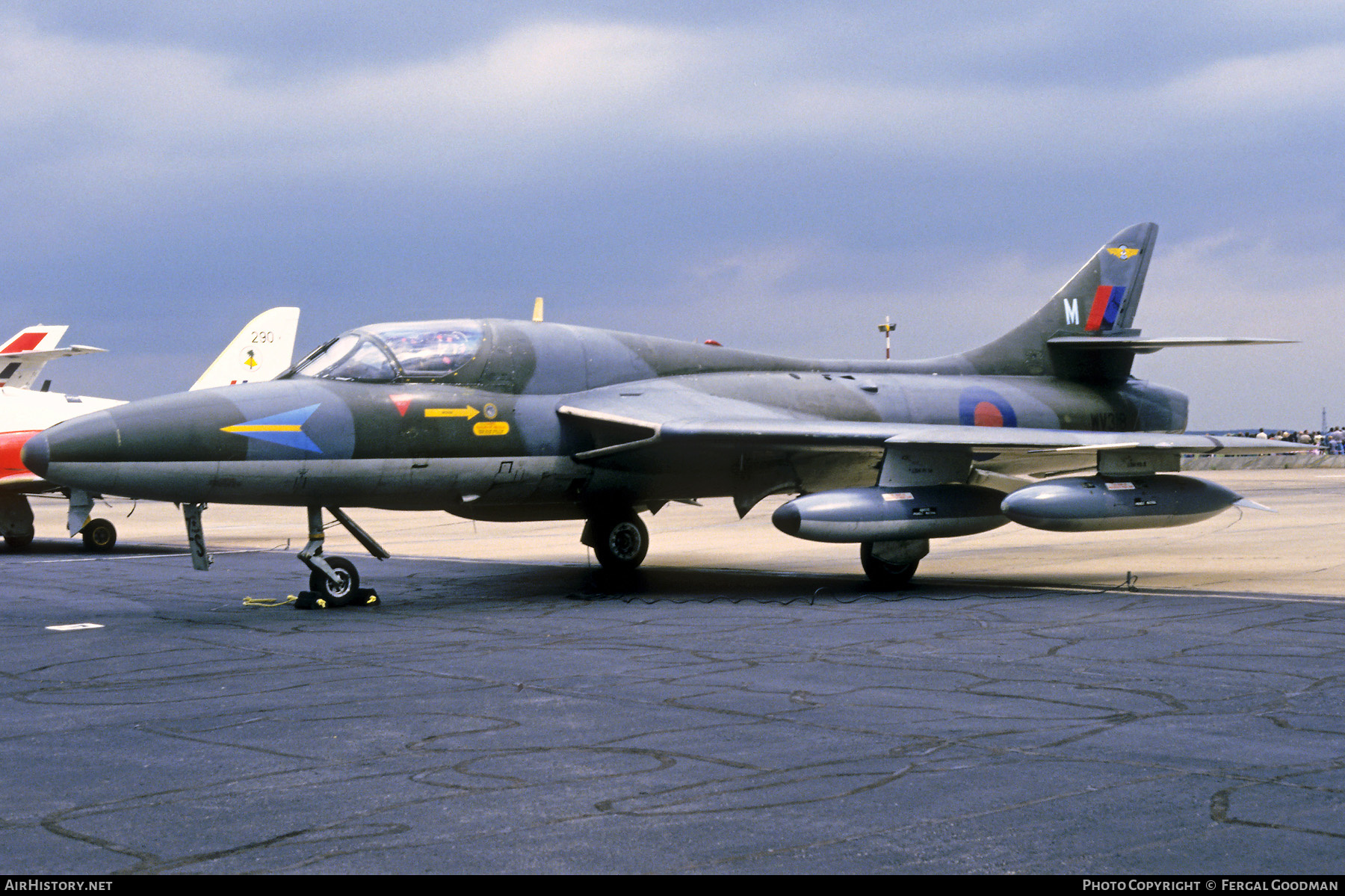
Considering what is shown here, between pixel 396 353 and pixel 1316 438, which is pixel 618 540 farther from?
pixel 1316 438

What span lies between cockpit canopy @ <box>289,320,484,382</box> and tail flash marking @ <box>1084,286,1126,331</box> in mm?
8773

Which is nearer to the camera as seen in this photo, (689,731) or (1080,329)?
(689,731)

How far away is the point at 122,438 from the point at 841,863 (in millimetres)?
9161

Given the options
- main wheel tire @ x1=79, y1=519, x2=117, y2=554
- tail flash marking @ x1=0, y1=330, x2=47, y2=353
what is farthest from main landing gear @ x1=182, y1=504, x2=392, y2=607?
tail flash marking @ x1=0, y1=330, x2=47, y2=353

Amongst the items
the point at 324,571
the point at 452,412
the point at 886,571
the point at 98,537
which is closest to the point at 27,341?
the point at 98,537

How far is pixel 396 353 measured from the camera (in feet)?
42.5

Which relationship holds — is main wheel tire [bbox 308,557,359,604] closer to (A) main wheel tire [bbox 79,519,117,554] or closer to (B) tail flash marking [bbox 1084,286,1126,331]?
(B) tail flash marking [bbox 1084,286,1126,331]

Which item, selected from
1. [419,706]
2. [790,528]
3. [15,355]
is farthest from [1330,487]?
[15,355]

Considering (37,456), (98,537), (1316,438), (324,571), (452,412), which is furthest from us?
(1316,438)

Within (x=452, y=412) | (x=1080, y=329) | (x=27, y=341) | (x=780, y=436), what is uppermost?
(x=27, y=341)

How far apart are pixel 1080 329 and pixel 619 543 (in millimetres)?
7031

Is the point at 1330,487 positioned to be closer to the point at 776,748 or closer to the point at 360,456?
the point at 360,456

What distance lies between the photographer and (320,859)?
4.30 metres

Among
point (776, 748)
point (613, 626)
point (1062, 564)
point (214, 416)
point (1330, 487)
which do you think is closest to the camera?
point (776, 748)
